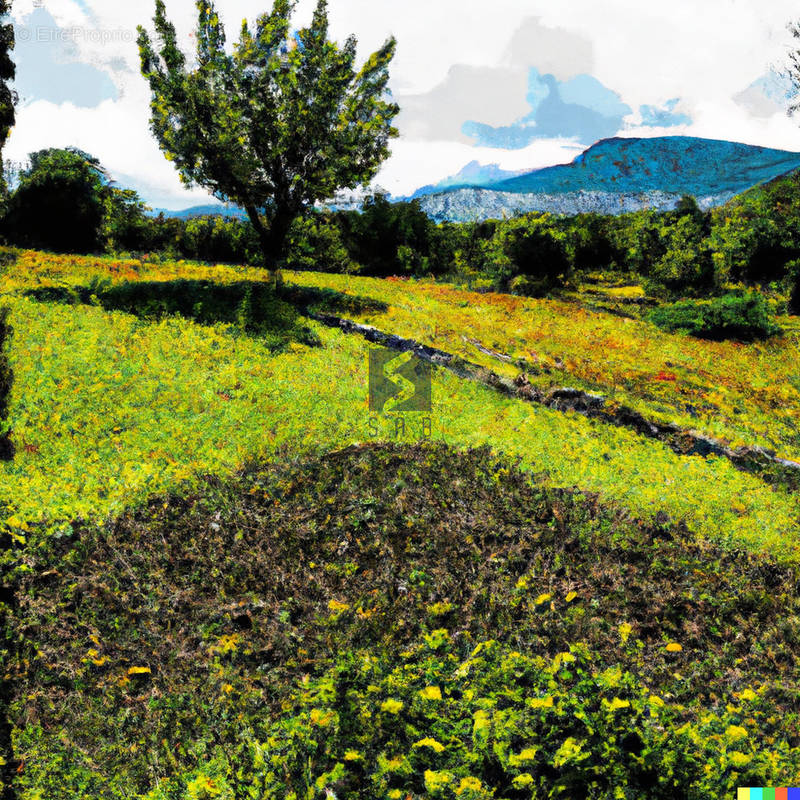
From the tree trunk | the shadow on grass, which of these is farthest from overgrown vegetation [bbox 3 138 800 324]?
the shadow on grass

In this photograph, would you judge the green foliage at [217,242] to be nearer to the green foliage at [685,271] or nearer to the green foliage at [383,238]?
the green foliage at [383,238]

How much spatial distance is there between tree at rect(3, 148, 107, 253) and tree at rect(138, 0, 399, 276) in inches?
650

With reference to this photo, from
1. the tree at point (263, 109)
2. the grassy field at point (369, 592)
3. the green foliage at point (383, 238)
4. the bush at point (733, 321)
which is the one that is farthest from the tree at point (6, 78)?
the bush at point (733, 321)

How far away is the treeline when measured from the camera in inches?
1277

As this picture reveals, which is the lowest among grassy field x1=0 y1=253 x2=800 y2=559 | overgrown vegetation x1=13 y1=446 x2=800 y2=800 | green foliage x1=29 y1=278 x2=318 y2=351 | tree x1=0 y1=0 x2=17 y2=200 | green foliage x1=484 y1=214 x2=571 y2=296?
overgrown vegetation x1=13 y1=446 x2=800 y2=800

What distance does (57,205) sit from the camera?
3228 cm

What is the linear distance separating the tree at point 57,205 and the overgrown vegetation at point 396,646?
107 feet

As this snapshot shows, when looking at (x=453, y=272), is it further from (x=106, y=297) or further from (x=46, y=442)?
(x=46, y=442)

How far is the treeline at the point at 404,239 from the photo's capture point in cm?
3244

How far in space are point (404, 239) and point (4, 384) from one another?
108ft

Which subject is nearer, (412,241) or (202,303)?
(202,303)

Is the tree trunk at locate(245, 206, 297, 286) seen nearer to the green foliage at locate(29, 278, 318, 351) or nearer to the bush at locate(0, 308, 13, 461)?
the green foliage at locate(29, 278, 318, 351)

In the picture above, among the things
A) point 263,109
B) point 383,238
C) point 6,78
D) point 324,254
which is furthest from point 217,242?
point 263,109

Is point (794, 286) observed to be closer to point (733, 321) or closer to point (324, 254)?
point (733, 321)
